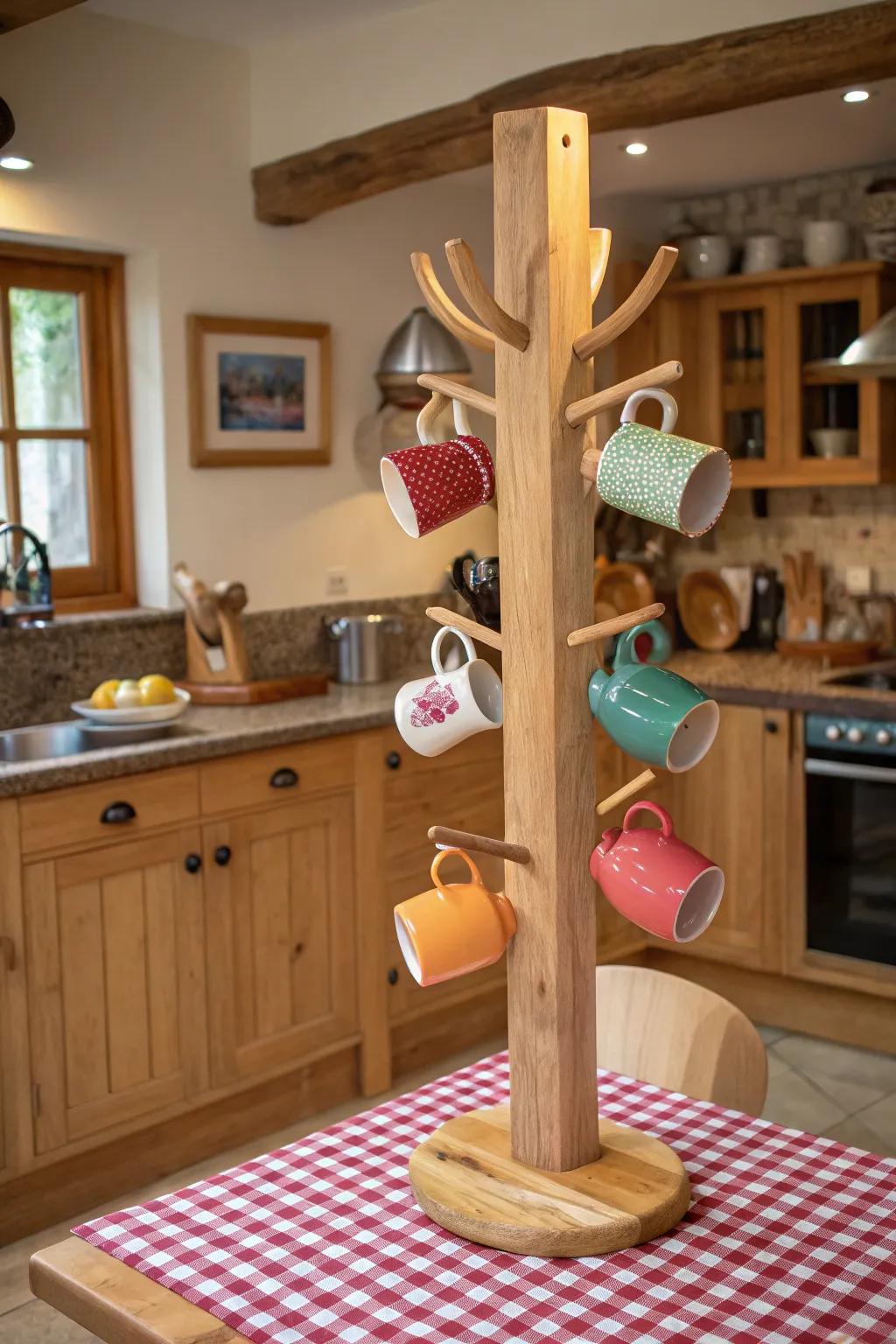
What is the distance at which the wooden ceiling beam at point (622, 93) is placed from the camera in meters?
2.82

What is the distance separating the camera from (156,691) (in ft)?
11.4

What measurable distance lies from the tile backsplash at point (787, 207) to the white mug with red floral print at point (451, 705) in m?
3.64

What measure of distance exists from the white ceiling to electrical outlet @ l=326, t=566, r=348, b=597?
58.2 inches

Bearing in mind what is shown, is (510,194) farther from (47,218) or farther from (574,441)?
(47,218)

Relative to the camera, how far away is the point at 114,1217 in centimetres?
146

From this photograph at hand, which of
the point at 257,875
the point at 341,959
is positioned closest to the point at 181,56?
the point at 257,875

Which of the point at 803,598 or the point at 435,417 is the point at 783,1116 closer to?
the point at 803,598

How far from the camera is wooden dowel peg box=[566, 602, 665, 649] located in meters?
1.33

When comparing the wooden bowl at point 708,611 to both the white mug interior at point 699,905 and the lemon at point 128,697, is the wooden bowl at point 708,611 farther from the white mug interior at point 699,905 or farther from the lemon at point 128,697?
the white mug interior at point 699,905

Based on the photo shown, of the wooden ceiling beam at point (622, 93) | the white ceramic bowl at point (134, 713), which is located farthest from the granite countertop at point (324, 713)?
the wooden ceiling beam at point (622, 93)

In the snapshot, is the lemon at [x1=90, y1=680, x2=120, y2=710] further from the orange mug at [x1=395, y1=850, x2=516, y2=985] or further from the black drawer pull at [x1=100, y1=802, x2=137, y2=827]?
the orange mug at [x1=395, y1=850, x2=516, y2=985]

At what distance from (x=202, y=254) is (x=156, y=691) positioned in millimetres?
1250

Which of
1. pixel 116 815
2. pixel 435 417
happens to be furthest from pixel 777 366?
pixel 435 417

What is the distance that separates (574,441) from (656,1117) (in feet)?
2.64
